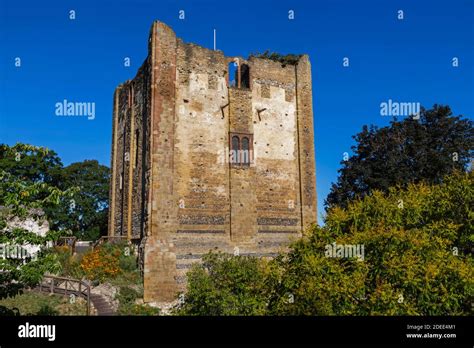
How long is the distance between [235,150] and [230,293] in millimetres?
11727

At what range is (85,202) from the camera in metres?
47.5

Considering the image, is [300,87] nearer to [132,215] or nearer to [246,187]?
[246,187]

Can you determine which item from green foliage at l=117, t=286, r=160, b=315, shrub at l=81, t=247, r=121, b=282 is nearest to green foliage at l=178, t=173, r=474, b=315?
green foliage at l=117, t=286, r=160, b=315

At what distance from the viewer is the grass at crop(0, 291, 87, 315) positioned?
667 inches

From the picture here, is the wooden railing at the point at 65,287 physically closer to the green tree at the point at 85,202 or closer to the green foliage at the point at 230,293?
the green foliage at the point at 230,293

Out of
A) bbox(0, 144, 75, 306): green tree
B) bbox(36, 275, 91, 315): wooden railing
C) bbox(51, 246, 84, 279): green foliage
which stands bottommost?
bbox(36, 275, 91, 315): wooden railing

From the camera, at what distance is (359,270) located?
12367 mm

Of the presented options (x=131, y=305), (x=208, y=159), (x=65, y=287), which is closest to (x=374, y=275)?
(x=131, y=305)

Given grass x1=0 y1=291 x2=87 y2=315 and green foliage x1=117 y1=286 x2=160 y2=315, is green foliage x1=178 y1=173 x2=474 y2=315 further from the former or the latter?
grass x1=0 y1=291 x2=87 y2=315

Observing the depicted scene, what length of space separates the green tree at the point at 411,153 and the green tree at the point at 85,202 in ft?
89.3

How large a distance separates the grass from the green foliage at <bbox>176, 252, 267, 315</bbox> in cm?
576

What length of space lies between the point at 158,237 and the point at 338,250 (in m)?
10.3

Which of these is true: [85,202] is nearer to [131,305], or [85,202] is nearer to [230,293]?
[131,305]

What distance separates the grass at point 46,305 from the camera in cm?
1695
